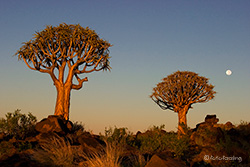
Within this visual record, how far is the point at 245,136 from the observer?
1481 cm

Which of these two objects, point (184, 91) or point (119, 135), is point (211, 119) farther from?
point (119, 135)

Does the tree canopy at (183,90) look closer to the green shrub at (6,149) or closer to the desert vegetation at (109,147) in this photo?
the desert vegetation at (109,147)

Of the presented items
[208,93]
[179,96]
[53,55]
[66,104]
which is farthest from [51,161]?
[208,93]

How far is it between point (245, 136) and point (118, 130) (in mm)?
7311

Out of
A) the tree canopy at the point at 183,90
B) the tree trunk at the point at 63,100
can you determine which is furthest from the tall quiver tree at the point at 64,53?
the tree canopy at the point at 183,90

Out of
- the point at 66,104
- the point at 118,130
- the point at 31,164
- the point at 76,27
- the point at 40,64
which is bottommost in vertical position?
the point at 31,164

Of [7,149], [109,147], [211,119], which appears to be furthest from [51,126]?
[211,119]

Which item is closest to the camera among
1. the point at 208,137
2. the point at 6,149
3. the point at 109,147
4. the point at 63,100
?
the point at 109,147

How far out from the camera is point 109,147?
9469 millimetres

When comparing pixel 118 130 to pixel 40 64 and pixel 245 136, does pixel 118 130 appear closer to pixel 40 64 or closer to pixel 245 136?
pixel 245 136

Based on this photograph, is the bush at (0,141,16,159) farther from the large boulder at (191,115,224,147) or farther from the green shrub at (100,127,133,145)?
the large boulder at (191,115,224,147)

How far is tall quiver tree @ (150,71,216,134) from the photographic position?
2617cm

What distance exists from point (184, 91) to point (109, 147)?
1764 centimetres

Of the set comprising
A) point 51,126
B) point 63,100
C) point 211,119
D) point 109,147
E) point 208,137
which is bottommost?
point 109,147
